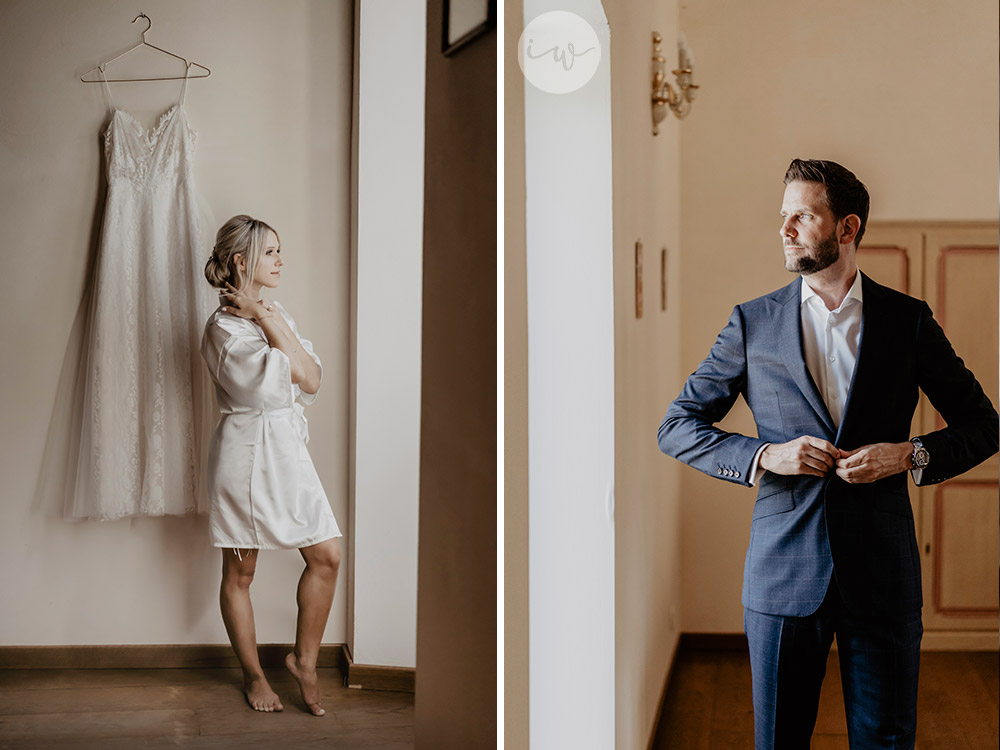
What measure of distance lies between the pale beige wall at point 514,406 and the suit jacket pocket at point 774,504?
1.38ft

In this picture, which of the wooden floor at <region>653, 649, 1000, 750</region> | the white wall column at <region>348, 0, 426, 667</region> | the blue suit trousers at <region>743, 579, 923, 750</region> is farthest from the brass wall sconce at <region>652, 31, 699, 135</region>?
the wooden floor at <region>653, 649, 1000, 750</region>

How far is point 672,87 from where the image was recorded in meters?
1.59

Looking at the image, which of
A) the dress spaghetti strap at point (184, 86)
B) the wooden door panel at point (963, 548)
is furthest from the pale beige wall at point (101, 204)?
the wooden door panel at point (963, 548)

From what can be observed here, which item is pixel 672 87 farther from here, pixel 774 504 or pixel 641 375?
pixel 774 504

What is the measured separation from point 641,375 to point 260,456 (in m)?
1.04

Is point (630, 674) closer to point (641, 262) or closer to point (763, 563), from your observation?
point (763, 563)

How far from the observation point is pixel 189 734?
2.12 feet

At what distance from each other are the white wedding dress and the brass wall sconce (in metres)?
1.08

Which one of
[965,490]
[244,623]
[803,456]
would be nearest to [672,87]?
[803,456]

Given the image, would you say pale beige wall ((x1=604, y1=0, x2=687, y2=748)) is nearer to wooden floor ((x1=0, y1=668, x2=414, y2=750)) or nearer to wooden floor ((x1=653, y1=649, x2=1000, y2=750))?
wooden floor ((x1=653, y1=649, x2=1000, y2=750))

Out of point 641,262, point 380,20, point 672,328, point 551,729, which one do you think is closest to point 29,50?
point 380,20

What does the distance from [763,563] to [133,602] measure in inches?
37.7

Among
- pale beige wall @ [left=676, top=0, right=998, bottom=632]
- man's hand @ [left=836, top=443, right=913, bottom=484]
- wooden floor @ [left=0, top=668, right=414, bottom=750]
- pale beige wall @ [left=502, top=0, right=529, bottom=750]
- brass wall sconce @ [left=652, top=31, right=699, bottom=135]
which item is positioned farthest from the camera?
brass wall sconce @ [left=652, top=31, right=699, bottom=135]

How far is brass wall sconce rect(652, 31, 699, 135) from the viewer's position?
1.46m
